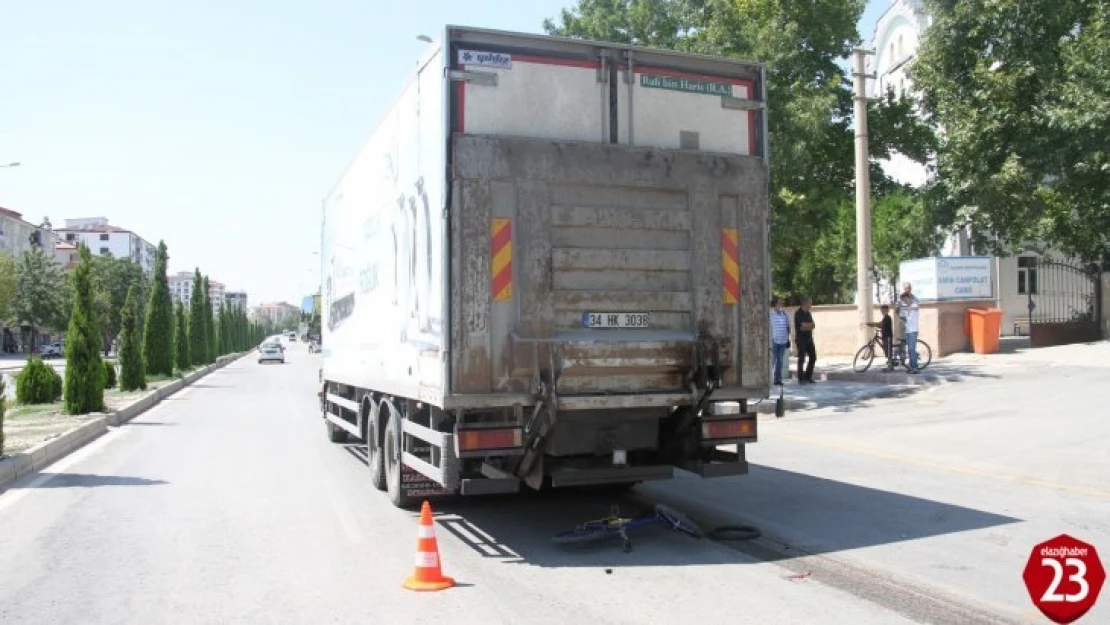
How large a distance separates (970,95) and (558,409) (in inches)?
838

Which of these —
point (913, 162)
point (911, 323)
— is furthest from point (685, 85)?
point (913, 162)

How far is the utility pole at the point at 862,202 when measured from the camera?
1973cm

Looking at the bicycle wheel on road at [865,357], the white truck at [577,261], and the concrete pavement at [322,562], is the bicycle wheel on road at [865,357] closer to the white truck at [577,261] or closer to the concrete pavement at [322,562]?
the concrete pavement at [322,562]

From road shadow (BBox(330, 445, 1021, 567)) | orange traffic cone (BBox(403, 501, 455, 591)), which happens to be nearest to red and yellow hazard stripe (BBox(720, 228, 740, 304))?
road shadow (BBox(330, 445, 1021, 567))

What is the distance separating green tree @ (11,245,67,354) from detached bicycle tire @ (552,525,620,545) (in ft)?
258

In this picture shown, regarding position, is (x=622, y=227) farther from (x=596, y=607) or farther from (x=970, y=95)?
(x=970, y=95)

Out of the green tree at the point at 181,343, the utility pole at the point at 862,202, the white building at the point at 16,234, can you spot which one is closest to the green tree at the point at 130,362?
the green tree at the point at 181,343

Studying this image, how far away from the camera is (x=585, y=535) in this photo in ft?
22.4

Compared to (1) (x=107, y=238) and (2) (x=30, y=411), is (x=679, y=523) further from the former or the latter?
(1) (x=107, y=238)

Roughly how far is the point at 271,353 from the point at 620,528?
56849 millimetres

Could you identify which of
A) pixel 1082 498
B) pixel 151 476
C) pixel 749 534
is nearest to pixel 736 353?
pixel 749 534

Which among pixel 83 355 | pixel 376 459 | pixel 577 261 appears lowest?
pixel 376 459

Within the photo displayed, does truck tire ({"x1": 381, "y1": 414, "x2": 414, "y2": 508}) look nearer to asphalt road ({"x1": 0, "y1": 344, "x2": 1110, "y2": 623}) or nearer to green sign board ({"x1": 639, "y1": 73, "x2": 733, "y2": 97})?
asphalt road ({"x1": 0, "y1": 344, "x2": 1110, "y2": 623})

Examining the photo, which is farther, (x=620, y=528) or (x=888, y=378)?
(x=888, y=378)
